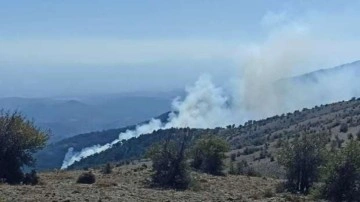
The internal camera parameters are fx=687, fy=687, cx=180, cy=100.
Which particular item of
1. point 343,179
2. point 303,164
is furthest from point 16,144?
point 343,179

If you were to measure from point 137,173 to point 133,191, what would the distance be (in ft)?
32.1

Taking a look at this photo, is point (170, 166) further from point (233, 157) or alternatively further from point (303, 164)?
point (233, 157)

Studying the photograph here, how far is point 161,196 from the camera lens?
3259 cm

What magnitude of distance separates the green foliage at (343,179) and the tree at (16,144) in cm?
1620

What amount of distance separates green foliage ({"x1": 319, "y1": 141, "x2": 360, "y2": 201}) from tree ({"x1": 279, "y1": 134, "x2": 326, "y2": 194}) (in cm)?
346

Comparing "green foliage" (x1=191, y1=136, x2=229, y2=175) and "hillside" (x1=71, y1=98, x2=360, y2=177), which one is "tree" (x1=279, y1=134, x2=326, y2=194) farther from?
"green foliage" (x1=191, y1=136, x2=229, y2=175)

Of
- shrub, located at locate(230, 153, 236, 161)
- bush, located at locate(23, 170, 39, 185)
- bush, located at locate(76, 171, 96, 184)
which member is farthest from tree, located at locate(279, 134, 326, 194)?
shrub, located at locate(230, 153, 236, 161)

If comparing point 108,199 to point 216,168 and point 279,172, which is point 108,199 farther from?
point 279,172

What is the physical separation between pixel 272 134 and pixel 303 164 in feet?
156

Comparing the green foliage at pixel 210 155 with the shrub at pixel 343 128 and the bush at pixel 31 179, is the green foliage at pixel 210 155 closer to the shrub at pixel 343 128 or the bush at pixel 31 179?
the bush at pixel 31 179

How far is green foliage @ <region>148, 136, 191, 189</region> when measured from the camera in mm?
37750

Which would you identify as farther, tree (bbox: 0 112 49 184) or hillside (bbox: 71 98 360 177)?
hillside (bbox: 71 98 360 177)

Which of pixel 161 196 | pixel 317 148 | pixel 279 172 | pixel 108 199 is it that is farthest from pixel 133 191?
pixel 279 172

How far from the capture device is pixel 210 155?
4734cm
